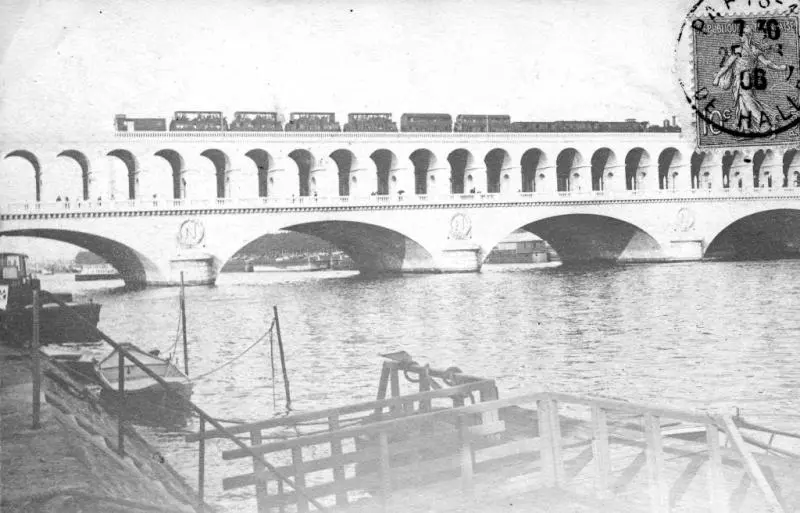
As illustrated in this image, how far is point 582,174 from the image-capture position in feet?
197

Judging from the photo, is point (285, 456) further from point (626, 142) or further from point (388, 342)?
point (626, 142)

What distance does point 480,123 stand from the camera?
5662 centimetres

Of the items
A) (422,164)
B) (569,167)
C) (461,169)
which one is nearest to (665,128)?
(569,167)

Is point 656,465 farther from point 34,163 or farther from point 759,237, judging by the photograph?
point 759,237

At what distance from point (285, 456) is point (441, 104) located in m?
11.2

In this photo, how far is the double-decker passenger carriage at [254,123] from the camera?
4900 centimetres

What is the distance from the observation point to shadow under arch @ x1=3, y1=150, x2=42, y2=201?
1690 inches

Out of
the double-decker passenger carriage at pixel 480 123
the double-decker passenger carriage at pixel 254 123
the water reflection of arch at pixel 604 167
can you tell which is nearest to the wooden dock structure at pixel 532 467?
the double-decker passenger carriage at pixel 254 123

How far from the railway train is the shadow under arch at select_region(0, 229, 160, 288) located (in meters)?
6.55

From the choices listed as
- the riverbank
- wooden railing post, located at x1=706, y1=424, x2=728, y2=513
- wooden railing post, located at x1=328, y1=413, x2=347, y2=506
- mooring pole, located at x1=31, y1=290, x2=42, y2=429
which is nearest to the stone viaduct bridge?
the riverbank

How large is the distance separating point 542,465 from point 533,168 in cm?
6333

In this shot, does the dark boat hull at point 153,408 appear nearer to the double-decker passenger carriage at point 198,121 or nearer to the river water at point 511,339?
the river water at point 511,339

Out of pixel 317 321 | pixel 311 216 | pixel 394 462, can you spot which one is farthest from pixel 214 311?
pixel 394 462

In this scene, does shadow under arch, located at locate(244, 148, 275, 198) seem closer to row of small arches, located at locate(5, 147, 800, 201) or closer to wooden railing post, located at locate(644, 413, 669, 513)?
row of small arches, located at locate(5, 147, 800, 201)
